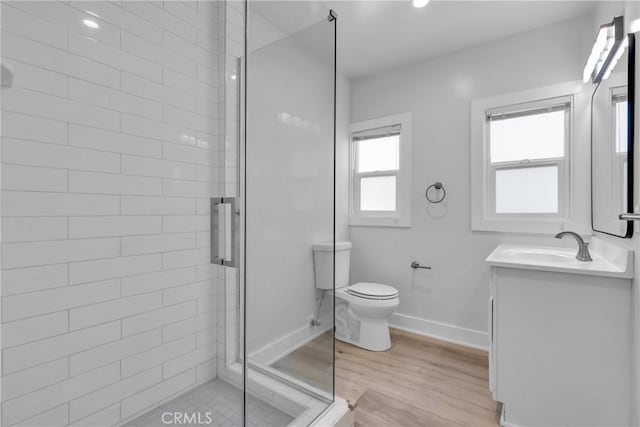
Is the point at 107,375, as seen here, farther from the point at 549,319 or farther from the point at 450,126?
the point at 450,126

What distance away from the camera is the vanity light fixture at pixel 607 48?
1453mm

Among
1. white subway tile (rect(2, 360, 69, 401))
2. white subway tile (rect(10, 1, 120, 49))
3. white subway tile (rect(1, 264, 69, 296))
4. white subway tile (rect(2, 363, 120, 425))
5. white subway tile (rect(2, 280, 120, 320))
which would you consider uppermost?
white subway tile (rect(10, 1, 120, 49))

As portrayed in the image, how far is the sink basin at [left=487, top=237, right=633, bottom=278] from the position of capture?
1.32m

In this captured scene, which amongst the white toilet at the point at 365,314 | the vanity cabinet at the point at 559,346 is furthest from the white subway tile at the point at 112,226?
the vanity cabinet at the point at 559,346

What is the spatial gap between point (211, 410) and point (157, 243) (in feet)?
2.97

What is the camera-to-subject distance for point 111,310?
1.41 metres

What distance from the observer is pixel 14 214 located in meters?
1.15

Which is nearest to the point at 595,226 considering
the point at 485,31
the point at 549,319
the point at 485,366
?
the point at 549,319

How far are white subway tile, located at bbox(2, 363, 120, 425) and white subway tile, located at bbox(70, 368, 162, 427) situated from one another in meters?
0.03

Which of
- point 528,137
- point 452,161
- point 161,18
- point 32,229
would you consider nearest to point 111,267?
point 32,229

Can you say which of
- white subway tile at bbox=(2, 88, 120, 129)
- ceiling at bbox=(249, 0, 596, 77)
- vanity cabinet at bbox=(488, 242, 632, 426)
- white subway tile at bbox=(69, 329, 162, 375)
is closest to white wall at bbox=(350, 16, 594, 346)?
ceiling at bbox=(249, 0, 596, 77)

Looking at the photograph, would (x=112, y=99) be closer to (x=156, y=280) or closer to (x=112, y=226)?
(x=112, y=226)

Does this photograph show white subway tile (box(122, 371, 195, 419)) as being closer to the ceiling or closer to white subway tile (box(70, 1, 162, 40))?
white subway tile (box(70, 1, 162, 40))

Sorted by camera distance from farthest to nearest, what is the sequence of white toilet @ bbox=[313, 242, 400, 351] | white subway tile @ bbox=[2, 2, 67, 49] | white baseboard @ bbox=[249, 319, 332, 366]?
white toilet @ bbox=[313, 242, 400, 351] < white baseboard @ bbox=[249, 319, 332, 366] < white subway tile @ bbox=[2, 2, 67, 49]
